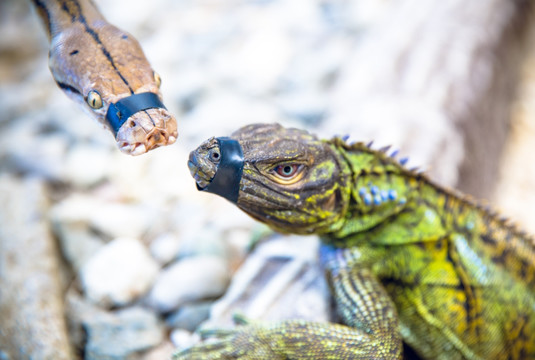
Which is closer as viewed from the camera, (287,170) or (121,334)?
(287,170)

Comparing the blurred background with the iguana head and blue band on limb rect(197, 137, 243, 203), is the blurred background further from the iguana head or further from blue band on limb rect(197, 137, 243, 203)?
blue band on limb rect(197, 137, 243, 203)

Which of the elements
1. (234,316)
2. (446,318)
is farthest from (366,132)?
(234,316)

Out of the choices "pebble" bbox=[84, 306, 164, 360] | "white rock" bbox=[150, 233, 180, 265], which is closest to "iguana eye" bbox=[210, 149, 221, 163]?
"pebble" bbox=[84, 306, 164, 360]

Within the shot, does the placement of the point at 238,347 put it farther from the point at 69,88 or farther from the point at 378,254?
the point at 69,88

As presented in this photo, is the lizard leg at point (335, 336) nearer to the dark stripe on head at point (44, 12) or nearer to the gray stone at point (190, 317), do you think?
the gray stone at point (190, 317)

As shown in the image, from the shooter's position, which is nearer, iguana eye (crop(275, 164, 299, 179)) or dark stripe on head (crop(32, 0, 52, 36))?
iguana eye (crop(275, 164, 299, 179))

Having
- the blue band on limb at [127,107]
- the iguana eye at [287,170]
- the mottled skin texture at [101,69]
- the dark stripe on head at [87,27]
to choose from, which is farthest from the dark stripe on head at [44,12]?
the iguana eye at [287,170]

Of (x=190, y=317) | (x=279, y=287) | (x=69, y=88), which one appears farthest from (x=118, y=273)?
(x=69, y=88)
